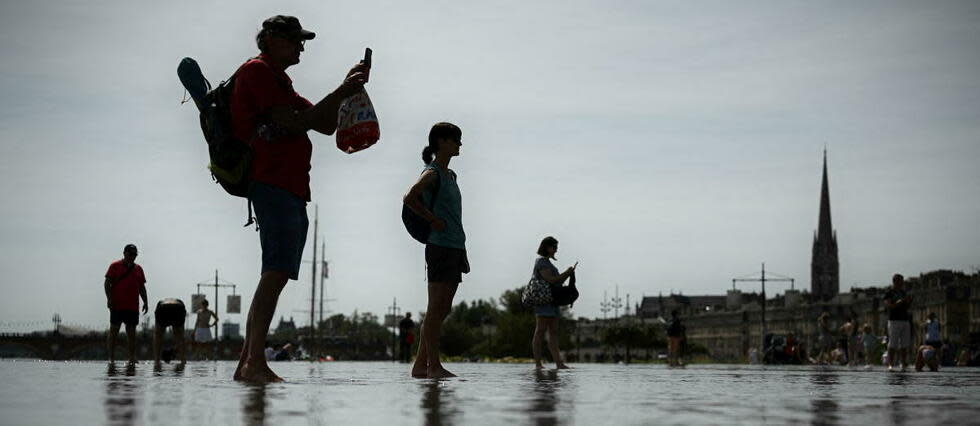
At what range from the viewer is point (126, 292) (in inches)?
616

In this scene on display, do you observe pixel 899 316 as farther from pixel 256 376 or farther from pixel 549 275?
pixel 256 376

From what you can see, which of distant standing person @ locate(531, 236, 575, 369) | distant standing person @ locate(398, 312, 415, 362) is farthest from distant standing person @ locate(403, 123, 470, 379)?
distant standing person @ locate(398, 312, 415, 362)

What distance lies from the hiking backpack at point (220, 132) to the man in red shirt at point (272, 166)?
58 mm

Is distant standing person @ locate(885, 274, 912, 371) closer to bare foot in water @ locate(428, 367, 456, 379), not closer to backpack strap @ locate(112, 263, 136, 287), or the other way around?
backpack strap @ locate(112, 263, 136, 287)

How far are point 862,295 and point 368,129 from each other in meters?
171

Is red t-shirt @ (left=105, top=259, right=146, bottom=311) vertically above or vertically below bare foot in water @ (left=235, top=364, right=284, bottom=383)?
above

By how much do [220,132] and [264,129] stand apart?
272mm

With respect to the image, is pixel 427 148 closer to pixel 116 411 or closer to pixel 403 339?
pixel 116 411

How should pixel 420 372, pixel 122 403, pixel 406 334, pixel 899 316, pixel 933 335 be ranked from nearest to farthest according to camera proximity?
pixel 122 403 < pixel 420 372 < pixel 899 316 < pixel 933 335 < pixel 406 334

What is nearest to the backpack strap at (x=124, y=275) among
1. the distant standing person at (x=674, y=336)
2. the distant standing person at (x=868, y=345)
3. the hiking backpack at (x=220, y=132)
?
the hiking backpack at (x=220, y=132)

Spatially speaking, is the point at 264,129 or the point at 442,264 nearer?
the point at 264,129

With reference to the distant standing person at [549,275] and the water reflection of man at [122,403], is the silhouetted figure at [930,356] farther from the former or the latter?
the water reflection of man at [122,403]

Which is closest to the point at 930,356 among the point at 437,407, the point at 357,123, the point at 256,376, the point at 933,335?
the point at 933,335

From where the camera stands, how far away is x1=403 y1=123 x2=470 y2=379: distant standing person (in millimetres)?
8820
